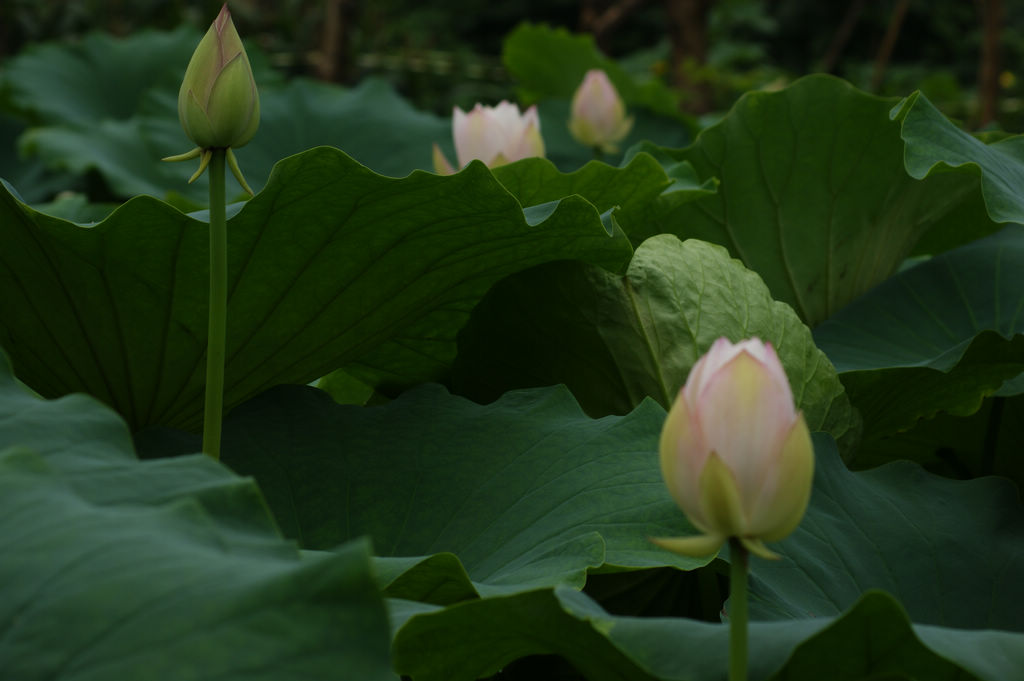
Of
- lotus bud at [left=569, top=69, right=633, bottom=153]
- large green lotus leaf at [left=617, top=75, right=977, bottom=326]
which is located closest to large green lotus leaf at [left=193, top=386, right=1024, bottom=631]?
large green lotus leaf at [left=617, top=75, right=977, bottom=326]

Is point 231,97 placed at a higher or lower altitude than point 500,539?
higher

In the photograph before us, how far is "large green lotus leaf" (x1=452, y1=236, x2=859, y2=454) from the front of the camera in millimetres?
836

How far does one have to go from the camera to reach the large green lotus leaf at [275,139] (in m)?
1.96

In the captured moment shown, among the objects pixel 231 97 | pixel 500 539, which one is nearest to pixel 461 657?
pixel 500 539

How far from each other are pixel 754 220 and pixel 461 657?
65 centimetres

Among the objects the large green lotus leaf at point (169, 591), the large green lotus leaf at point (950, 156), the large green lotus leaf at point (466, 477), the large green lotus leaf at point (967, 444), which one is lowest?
the large green lotus leaf at point (967, 444)

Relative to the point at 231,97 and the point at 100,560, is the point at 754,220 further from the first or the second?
the point at 100,560

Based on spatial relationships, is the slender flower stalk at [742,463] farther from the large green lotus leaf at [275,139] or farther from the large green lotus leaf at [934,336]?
the large green lotus leaf at [275,139]

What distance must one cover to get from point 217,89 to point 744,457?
0.39 meters

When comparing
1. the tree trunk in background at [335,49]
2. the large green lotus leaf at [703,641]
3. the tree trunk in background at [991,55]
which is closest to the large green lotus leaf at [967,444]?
the large green lotus leaf at [703,641]

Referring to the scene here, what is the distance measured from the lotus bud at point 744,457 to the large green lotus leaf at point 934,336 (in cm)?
44

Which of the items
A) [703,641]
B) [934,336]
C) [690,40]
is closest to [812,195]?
[934,336]

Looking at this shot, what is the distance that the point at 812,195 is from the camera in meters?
1.10

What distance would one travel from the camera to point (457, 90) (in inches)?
186
